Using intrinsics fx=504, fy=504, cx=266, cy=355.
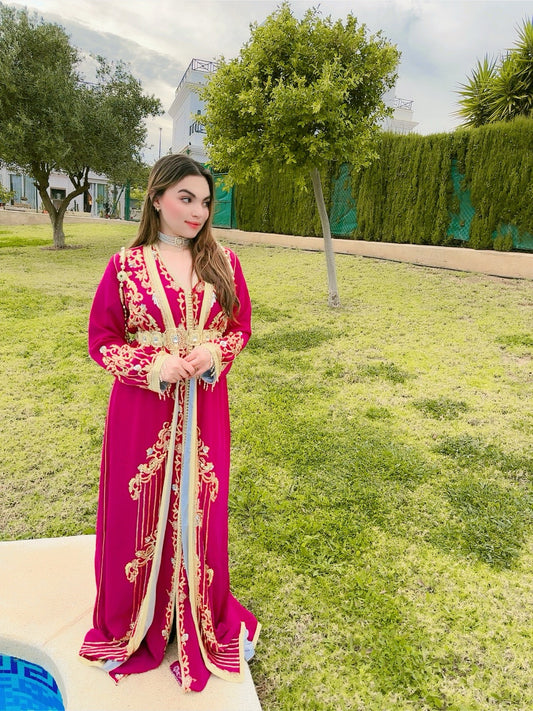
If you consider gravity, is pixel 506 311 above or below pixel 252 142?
below

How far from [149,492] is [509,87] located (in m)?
11.4

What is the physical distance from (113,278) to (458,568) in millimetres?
2321

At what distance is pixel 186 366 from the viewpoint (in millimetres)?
1654

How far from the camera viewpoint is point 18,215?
22516 mm

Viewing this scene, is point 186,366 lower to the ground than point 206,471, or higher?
higher

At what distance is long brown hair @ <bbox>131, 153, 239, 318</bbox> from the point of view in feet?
5.73

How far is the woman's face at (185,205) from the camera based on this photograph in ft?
5.73

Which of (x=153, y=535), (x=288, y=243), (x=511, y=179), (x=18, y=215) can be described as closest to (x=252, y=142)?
(x=511, y=179)

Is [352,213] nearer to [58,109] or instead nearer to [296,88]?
[296,88]

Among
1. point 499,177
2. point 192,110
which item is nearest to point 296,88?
point 499,177

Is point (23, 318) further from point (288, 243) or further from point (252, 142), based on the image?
point (288, 243)

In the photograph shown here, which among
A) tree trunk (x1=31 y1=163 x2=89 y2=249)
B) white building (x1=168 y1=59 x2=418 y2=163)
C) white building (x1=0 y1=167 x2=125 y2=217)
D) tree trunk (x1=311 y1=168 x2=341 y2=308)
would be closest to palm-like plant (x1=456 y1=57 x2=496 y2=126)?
tree trunk (x1=311 y1=168 x2=341 y2=308)

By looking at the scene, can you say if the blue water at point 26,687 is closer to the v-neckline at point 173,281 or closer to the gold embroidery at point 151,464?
the gold embroidery at point 151,464

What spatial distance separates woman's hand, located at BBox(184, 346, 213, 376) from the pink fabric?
0.28 ft
